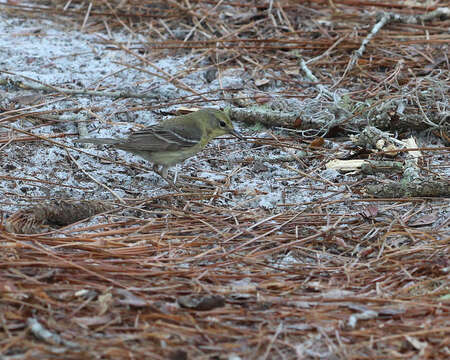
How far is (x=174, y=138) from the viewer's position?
4914 millimetres

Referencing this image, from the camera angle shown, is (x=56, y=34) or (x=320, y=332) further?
(x=56, y=34)

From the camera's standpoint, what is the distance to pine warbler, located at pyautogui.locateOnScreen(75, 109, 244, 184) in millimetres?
4836

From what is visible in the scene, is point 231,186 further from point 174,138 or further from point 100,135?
point 100,135

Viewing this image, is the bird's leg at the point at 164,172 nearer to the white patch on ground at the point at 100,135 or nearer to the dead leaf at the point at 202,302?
the white patch on ground at the point at 100,135

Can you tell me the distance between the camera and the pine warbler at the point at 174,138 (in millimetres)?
4836

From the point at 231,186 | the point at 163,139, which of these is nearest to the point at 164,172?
the point at 163,139

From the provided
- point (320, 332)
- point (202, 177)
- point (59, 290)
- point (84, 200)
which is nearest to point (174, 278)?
point (59, 290)

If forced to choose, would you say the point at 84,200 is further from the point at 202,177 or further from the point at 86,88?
the point at 86,88

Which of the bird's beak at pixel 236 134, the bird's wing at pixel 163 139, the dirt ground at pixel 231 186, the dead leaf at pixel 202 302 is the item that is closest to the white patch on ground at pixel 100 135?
the dirt ground at pixel 231 186

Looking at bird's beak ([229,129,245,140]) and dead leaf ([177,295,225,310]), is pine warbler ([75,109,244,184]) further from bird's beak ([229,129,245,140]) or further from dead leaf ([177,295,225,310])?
dead leaf ([177,295,225,310])

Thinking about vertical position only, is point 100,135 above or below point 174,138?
below

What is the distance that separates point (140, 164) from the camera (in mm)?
5312

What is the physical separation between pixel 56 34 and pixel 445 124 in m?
4.19

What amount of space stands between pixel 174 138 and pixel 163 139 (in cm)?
9
